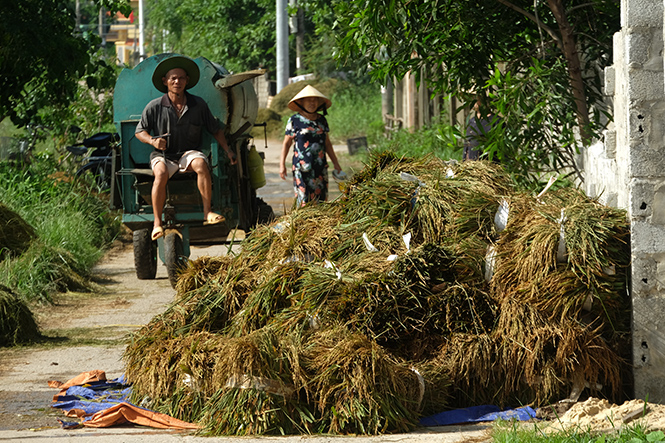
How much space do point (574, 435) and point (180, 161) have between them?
5404mm

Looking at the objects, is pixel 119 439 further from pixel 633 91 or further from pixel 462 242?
pixel 633 91

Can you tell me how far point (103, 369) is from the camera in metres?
6.23

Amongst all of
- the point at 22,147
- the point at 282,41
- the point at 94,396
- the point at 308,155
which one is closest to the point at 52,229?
the point at 308,155

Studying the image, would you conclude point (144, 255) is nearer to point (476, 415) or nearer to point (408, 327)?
point (408, 327)

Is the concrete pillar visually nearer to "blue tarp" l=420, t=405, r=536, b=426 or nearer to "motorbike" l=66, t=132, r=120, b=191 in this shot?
"blue tarp" l=420, t=405, r=536, b=426

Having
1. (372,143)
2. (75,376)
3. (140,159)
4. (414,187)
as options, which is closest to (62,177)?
(140,159)

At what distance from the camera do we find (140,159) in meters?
9.21

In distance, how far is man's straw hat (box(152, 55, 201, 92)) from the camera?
8755 millimetres

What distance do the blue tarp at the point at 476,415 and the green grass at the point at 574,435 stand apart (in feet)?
1.11

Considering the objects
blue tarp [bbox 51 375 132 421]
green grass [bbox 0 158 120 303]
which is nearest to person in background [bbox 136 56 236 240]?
green grass [bbox 0 158 120 303]

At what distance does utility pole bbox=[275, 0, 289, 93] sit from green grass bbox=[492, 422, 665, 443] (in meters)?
21.0

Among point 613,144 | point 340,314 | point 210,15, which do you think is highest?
point 210,15

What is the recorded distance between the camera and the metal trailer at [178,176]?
900cm

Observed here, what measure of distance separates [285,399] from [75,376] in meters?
1.96
